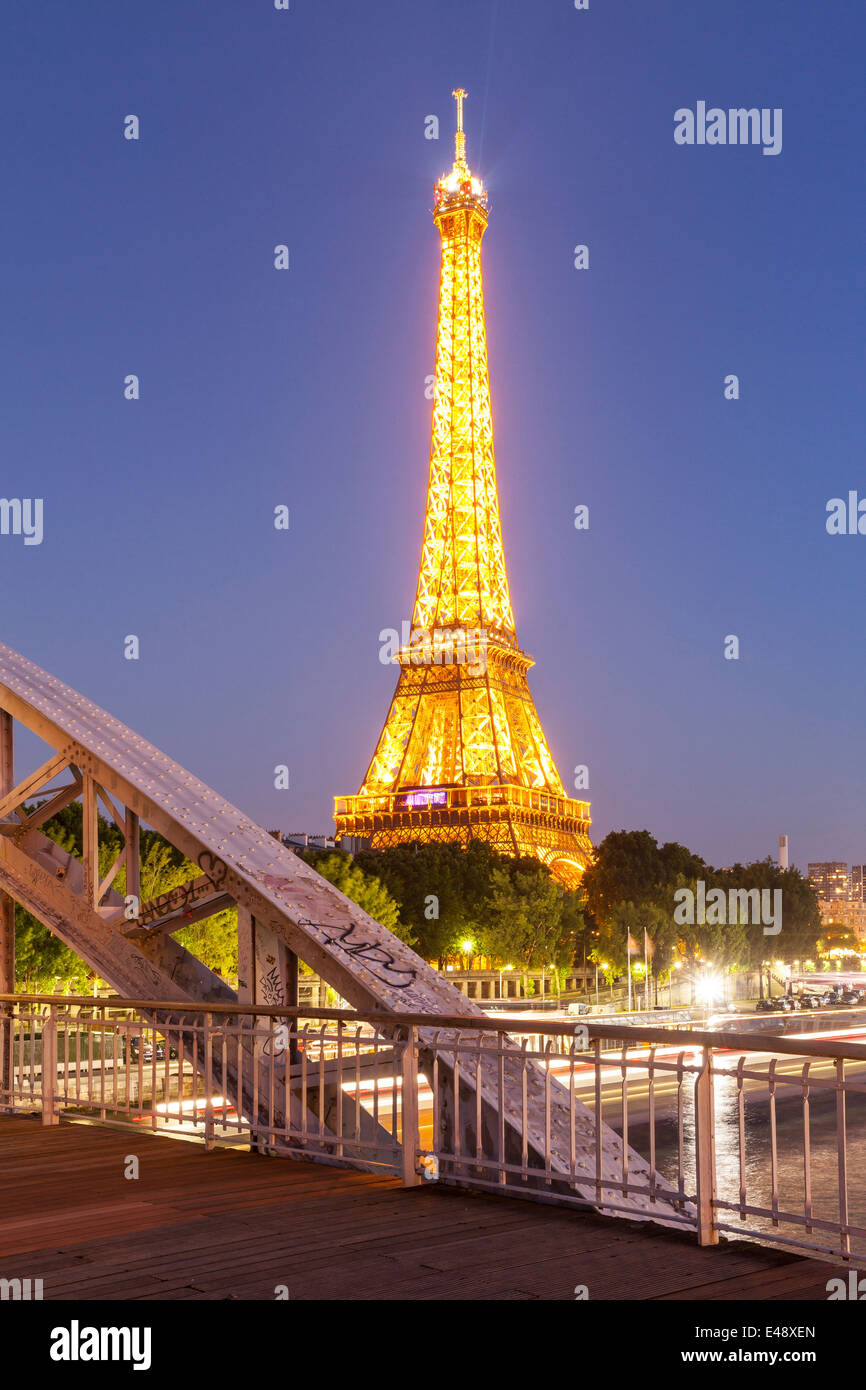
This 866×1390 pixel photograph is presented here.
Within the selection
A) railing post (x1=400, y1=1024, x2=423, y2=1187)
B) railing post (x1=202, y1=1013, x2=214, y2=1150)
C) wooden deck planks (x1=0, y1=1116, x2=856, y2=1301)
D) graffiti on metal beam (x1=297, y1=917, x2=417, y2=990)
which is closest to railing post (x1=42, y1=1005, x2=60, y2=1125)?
railing post (x1=202, y1=1013, x2=214, y2=1150)

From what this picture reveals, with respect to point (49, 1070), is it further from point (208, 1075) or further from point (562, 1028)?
point (562, 1028)

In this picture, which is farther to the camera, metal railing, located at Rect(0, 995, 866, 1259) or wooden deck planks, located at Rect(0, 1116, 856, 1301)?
metal railing, located at Rect(0, 995, 866, 1259)

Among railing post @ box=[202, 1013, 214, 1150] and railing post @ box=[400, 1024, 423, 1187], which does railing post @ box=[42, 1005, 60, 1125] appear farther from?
railing post @ box=[400, 1024, 423, 1187]

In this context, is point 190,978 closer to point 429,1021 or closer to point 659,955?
point 429,1021

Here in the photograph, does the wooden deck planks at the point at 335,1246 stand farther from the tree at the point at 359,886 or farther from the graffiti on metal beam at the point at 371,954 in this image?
the tree at the point at 359,886
